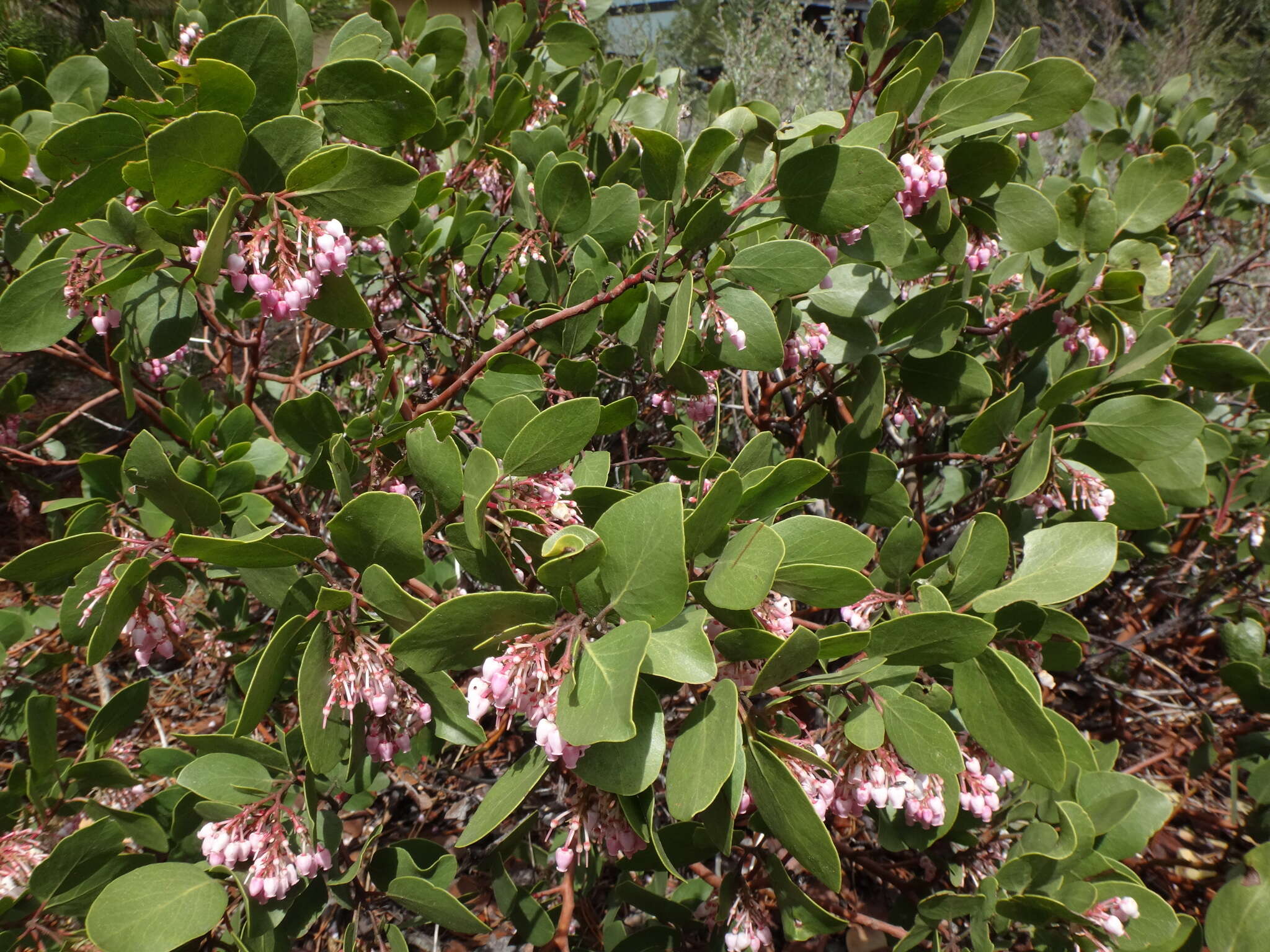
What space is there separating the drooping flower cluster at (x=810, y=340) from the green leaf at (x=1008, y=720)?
2.80ft

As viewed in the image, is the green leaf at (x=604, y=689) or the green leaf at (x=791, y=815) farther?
the green leaf at (x=791, y=815)

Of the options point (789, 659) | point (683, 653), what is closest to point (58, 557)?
point (683, 653)

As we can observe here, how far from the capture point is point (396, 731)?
127 centimetres

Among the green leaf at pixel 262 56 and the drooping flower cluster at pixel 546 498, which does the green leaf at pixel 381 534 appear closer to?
the drooping flower cluster at pixel 546 498

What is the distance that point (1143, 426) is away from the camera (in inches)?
57.4

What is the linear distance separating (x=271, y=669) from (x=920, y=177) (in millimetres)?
1257

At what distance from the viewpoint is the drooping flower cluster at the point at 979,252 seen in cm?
164

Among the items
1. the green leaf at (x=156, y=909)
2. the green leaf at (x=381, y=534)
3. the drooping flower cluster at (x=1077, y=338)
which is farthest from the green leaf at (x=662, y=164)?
the green leaf at (x=156, y=909)

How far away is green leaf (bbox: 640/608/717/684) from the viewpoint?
2.81 ft

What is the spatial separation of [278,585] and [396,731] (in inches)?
12.9

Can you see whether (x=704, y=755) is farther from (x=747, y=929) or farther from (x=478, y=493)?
(x=747, y=929)

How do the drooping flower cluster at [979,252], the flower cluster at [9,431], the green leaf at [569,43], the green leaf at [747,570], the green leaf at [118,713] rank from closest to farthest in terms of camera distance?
the green leaf at [747,570]
the green leaf at [118,713]
the drooping flower cluster at [979,252]
the flower cluster at [9,431]
the green leaf at [569,43]

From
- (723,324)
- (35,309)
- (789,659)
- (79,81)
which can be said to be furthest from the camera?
(79,81)

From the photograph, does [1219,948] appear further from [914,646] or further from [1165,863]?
[914,646]
